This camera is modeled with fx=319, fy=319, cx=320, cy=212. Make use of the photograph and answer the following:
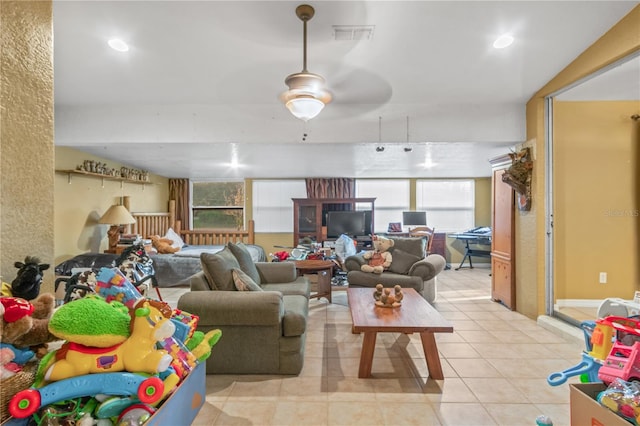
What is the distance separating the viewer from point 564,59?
2.97m

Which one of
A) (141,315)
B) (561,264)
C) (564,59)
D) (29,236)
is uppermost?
(564,59)

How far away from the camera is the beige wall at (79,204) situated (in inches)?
166

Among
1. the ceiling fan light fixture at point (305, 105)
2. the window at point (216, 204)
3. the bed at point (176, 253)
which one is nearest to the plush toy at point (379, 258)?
the bed at point (176, 253)

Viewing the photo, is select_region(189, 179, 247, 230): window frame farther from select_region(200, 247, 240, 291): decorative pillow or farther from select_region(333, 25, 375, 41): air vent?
select_region(333, 25, 375, 41): air vent

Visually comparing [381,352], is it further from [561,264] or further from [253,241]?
[253,241]

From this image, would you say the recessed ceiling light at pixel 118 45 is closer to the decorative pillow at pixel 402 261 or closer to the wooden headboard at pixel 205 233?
the decorative pillow at pixel 402 261

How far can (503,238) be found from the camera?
415cm

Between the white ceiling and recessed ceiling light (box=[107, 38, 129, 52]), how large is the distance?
49mm

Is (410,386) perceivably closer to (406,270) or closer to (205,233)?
(406,270)

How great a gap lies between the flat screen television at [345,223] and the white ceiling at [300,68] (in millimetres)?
2397

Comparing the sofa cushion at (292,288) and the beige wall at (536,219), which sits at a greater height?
the beige wall at (536,219)

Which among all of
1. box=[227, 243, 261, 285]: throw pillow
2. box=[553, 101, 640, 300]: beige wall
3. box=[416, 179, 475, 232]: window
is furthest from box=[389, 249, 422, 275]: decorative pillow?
box=[416, 179, 475, 232]: window

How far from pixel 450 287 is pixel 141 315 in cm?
505

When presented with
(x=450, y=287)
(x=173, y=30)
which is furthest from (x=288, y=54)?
(x=450, y=287)
